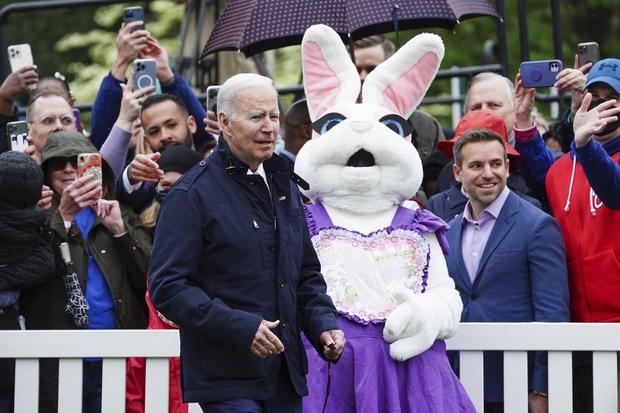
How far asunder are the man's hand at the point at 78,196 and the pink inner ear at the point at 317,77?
111 centimetres

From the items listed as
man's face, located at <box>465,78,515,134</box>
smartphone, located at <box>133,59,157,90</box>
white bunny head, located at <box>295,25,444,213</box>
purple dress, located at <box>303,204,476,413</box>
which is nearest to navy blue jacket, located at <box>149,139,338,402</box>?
purple dress, located at <box>303,204,476,413</box>

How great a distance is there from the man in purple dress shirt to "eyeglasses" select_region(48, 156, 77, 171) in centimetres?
193

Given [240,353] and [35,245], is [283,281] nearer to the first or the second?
[240,353]

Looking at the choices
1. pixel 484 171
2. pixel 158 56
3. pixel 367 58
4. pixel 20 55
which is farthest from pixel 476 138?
pixel 20 55

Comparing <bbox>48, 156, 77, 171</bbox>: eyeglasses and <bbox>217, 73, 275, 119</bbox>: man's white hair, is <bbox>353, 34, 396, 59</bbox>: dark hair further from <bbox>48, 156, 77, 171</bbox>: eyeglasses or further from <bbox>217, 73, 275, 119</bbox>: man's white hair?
<bbox>217, 73, 275, 119</bbox>: man's white hair

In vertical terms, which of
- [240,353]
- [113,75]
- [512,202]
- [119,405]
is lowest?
[119,405]

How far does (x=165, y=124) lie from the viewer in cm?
775

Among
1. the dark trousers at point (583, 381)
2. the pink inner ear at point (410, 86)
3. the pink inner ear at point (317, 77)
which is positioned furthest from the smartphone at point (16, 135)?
the dark trousers at point (583, 381)

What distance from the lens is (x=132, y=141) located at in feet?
26.8

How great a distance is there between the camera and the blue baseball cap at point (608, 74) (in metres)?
6.67

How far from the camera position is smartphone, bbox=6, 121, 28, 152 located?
717cm

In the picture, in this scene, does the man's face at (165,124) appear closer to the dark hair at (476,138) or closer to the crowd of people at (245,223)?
the crowd of people at (245,223)

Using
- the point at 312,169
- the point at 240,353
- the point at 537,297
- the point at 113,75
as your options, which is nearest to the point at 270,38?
the point at 113,75

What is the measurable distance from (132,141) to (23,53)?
80 centimetres
